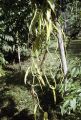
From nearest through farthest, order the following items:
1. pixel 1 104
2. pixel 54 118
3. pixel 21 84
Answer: pixel 54 118 < pixel 1 104 < pixel 21 84

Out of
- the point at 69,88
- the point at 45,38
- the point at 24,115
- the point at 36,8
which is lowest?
the point at 24,115

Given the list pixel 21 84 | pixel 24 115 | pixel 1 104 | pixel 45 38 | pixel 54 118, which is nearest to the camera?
pixel 45 38

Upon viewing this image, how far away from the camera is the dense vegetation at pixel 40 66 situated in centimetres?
383

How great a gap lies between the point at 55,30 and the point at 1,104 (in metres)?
5.04

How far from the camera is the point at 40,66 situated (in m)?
3.86

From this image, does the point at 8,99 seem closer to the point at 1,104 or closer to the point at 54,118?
the point at 1,104

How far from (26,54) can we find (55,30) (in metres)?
11.0

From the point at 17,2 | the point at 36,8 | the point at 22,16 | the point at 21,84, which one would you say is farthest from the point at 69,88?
the point at 21,84

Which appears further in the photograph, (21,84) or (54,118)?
(21,84)

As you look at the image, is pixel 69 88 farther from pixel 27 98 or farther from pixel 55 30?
pixel 27 98

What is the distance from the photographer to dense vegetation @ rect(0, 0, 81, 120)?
383 centimetres

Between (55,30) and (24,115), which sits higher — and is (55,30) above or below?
above

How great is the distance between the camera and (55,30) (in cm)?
412

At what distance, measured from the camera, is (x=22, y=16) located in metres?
8.32
